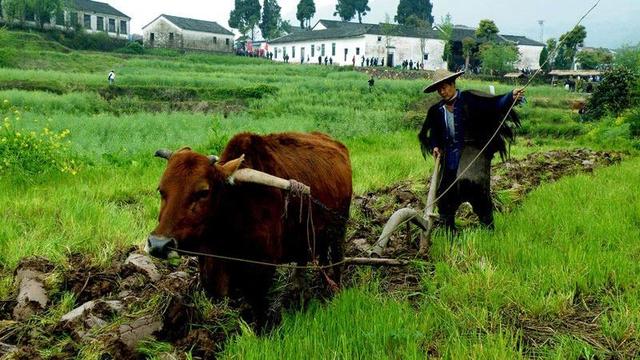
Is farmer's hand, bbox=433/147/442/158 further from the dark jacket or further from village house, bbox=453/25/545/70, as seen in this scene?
village house, bbox=453/25/545/70

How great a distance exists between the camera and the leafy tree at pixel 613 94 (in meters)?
22.1

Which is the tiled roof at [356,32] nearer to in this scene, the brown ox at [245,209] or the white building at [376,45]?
the white building at [376,45]

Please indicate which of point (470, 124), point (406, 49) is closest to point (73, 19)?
point (406, 49)

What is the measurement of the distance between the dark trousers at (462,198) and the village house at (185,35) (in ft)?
201

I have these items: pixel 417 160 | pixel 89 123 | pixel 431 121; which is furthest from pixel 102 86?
pixel 431 121

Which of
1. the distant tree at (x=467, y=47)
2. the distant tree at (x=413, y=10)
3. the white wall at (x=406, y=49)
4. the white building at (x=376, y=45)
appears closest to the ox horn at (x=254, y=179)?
the white building at (x=376, y=45)

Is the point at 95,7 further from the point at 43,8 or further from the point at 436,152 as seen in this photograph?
the point at 436,152

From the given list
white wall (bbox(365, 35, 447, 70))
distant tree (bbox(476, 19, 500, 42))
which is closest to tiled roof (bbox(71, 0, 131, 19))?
white wall (bbox(365, 35, 447, 70))

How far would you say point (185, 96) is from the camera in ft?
92.1

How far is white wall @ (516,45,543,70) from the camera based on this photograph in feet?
216

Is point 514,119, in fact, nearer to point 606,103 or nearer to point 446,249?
point 446,249

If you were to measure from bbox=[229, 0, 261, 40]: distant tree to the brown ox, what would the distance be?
77.0 metres

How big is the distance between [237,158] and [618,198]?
18.2 ft

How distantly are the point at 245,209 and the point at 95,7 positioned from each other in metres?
69.3
